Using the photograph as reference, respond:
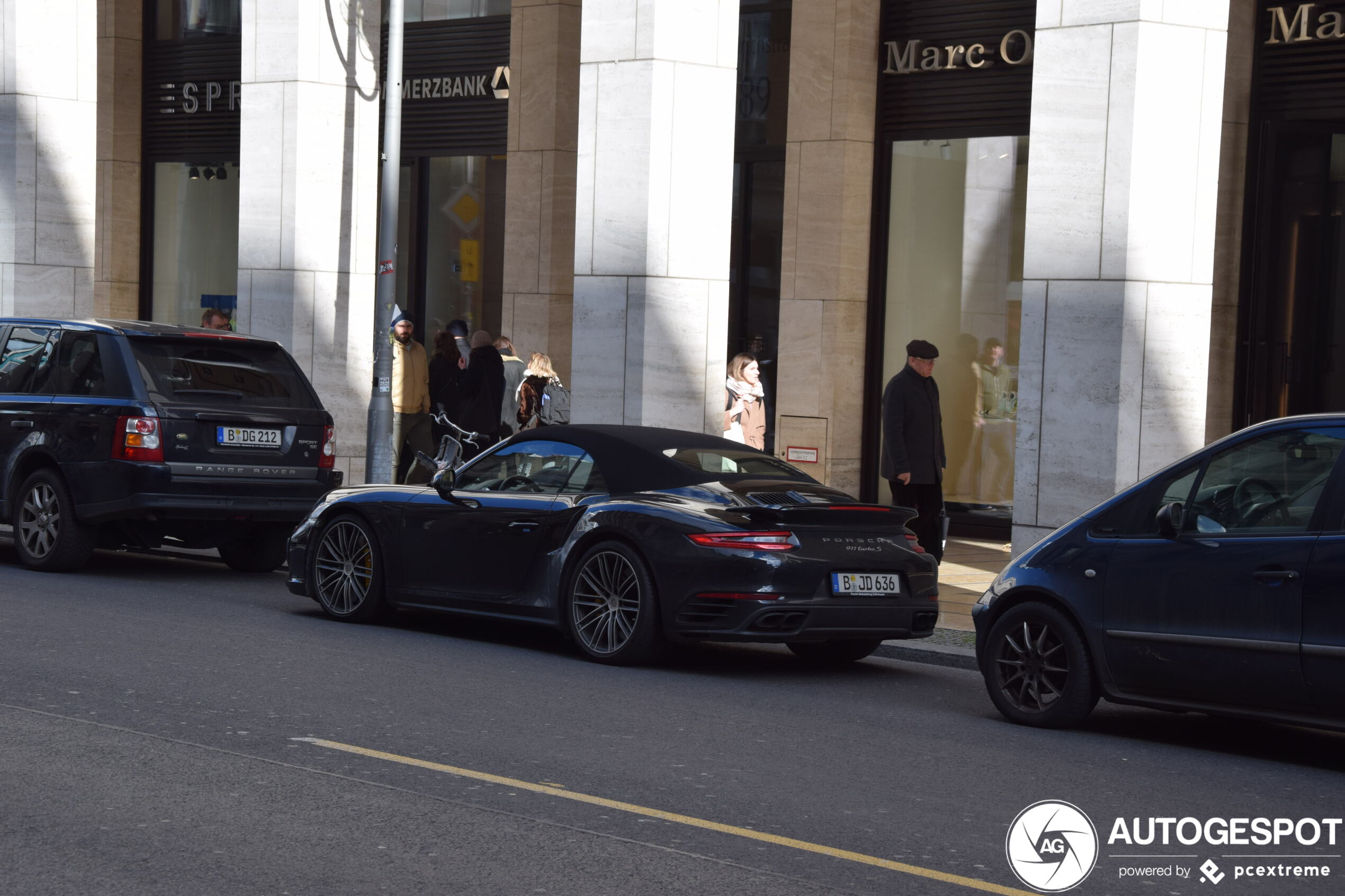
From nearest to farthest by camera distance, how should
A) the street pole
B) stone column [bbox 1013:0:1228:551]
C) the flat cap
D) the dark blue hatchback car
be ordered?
the dark blue hatchback car
stone column [bbox 1013:0:1228:551]
the flat cap
the street pole

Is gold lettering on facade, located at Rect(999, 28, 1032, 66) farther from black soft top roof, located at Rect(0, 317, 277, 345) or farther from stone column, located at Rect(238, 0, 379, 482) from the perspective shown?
black soft top roof, located at Rect(0, 317, 277, 345)

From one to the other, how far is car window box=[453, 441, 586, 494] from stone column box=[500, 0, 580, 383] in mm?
9854

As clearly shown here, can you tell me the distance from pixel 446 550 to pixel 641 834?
4778 millimetres

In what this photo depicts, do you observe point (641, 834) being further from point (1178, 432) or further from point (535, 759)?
point (1178, 432)

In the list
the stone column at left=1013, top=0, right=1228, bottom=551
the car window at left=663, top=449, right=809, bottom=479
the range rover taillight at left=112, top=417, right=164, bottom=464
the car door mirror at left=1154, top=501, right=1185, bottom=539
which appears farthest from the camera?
the stone column at left=1013, top=0, right=1228, bottom=551

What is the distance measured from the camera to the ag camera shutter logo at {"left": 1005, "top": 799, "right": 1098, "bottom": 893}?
5.59 metres

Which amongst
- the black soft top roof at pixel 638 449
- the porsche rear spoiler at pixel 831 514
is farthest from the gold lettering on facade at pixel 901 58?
the porsche rear spoiler at pixel 831 514

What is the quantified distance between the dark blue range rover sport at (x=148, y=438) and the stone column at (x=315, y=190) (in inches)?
219

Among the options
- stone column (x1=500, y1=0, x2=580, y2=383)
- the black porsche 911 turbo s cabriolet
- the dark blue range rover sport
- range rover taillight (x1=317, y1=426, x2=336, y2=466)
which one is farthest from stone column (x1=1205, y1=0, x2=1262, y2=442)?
the dark blue range rover sport

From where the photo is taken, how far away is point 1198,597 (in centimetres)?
764

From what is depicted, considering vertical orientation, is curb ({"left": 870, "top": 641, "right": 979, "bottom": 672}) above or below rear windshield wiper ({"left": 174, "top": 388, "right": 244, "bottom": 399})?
below

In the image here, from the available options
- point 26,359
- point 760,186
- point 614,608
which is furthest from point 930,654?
point 760,186

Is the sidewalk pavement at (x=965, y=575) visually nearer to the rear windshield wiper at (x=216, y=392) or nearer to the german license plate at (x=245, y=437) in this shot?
the german license plate at (x=245, y=437)

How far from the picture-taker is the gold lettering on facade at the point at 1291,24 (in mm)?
15547
